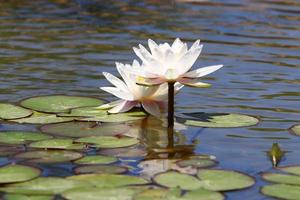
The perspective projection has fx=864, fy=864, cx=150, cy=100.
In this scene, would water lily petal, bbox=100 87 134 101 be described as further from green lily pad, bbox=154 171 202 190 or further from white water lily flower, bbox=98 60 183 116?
green lily pad, bbox=154 171 202 190

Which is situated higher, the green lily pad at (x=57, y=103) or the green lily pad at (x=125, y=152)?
the green lily pad at (x=57, y=103)

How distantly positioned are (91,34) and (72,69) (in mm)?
1541

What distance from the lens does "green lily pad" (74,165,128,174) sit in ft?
10.8

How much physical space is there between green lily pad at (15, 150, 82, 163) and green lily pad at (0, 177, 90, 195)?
284 millimetres

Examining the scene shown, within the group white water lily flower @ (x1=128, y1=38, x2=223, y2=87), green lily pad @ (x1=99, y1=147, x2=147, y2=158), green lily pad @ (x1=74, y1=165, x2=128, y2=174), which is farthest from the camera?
white water lily flower @ (x1=128, y1=38, x2=223, y2=87)

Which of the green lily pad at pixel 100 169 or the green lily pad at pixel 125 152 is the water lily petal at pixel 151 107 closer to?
the green lily pad at pixel 125 152

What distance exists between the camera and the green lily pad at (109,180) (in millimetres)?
3125

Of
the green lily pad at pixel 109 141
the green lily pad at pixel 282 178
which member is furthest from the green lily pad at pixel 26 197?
the green lily pad at pixel 282 178

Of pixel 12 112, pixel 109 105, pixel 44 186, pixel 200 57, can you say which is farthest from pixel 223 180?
pixel 200 57

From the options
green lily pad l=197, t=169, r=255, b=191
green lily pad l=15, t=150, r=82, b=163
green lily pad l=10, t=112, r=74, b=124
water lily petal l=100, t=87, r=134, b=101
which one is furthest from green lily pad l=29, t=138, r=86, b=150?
green lily pad l=197, t=169, r=255, b=191

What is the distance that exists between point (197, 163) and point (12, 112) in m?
1.16

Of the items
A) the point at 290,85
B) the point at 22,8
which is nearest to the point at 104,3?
the point at 22,8

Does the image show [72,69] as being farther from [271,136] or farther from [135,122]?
A: [271,136]

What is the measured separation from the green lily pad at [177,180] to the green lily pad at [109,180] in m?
0.06
